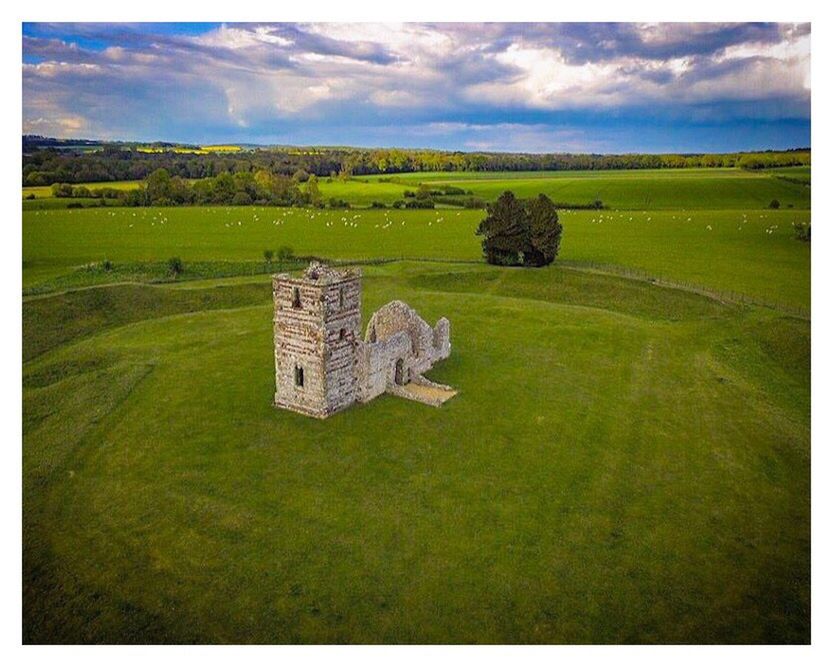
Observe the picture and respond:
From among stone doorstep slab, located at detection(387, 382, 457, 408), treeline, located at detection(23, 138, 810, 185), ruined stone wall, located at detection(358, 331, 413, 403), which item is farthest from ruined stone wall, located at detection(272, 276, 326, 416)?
treeline, located at detection(23, 138, 810, 185)

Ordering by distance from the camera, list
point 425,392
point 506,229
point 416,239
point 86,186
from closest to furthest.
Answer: point 425,392 → point 86,186 → point 506,229 → point 416,239

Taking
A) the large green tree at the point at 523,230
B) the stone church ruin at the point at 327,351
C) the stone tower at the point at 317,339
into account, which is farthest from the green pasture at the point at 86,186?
the large green tree at the point at 523,230

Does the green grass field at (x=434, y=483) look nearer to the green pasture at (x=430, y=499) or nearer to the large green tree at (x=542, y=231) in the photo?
the green pasture at (x=430, y=499)

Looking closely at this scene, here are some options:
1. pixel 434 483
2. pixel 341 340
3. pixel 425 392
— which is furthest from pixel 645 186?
pixel 434 483

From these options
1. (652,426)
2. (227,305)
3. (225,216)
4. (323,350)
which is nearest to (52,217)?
(227,305)

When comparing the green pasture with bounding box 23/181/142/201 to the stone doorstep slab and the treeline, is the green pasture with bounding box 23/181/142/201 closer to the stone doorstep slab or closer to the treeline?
the treeline

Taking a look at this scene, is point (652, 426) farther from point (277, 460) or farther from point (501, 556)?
point (277, 460)

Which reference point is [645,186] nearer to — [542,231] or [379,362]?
[542,231]
